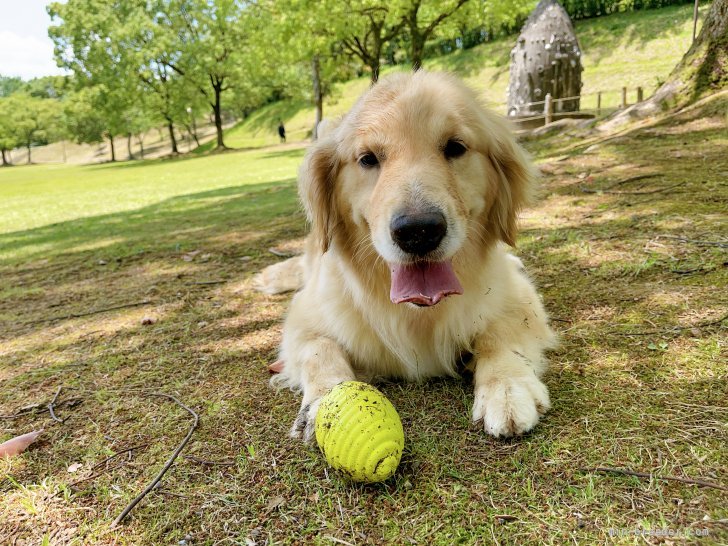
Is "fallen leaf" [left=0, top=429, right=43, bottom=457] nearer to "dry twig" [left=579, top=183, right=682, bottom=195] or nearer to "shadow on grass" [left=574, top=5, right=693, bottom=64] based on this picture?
"dry twig" [left=579, top=183, right=682, bottom=195]

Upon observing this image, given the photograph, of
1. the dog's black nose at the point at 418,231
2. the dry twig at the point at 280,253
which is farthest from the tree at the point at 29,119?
the dog's black nose at the point at 418,231

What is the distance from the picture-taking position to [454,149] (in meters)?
2.70

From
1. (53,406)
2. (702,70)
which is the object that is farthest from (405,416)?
(702,70)

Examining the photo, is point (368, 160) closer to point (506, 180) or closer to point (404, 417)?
point (506, 180)

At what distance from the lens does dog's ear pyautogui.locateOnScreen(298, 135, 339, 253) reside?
3055 mm

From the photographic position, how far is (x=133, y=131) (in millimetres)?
54000

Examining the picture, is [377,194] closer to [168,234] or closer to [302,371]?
[302,371]

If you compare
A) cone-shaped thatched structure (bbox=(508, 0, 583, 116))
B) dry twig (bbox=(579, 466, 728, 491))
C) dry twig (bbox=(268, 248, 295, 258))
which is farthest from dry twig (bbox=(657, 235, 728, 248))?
cone-shaped thatched structure (bbox=(508, 0, 583, 116))

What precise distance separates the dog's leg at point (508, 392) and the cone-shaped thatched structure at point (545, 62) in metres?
13.5

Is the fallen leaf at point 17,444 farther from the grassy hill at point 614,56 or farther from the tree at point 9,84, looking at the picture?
the tree at point 9,84

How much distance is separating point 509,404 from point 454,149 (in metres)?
1.40

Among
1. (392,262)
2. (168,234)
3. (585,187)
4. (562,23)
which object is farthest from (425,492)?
(562,23)

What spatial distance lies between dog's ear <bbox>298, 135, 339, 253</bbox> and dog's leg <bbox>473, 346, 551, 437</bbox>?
4.00 feet

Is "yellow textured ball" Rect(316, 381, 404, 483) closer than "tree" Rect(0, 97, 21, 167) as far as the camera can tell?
Yes
